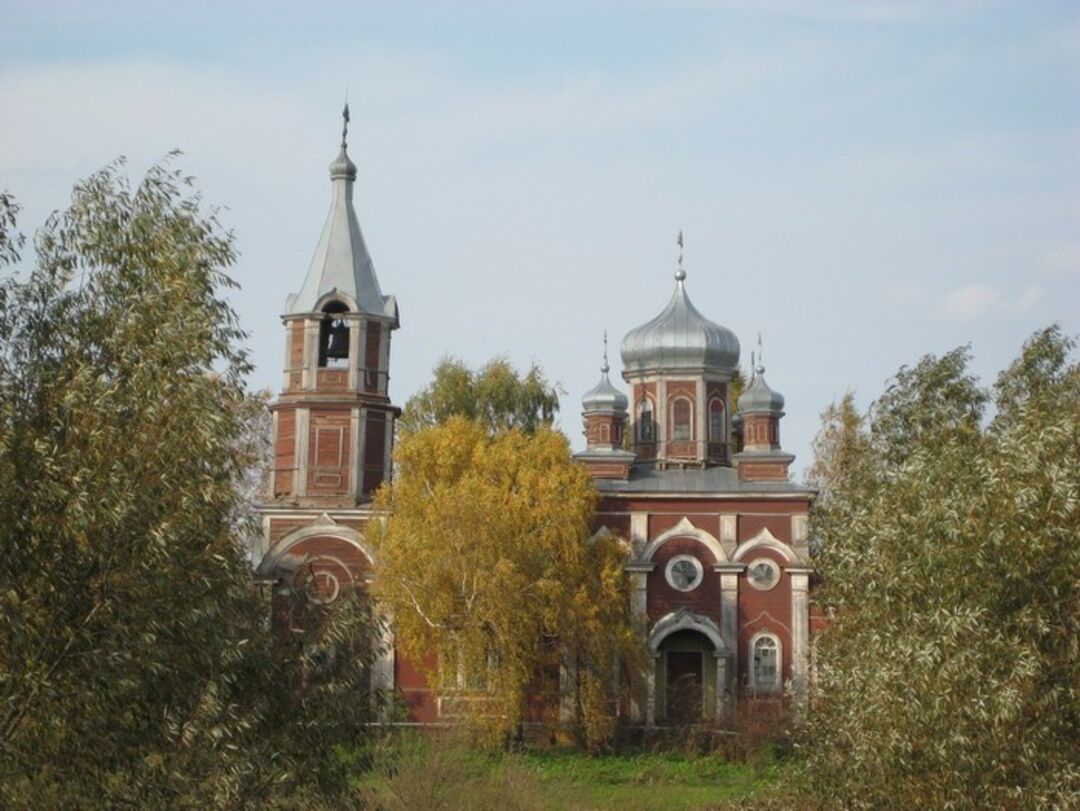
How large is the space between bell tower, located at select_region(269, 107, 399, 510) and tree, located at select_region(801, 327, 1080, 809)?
1826cm

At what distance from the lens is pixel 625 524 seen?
123 feet

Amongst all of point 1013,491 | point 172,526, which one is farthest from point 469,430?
point 172,526

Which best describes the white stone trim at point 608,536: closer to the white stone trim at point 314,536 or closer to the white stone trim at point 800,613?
the white stone trim at point 800,613

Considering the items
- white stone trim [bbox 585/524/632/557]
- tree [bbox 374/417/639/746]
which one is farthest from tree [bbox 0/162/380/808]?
white stone trim [bbox 585/524/632/557]

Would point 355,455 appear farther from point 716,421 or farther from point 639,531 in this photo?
point 716,421

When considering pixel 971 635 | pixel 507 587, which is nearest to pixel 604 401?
pixel 507 587

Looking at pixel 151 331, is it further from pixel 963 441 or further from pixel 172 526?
pixel 963 441

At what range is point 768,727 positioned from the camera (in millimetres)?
33062

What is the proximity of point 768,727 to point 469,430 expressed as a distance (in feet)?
29.8

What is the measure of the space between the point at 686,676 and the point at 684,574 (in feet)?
7.18

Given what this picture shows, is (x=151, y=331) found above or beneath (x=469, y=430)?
beneath

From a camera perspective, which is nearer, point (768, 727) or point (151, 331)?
point (151, 331)

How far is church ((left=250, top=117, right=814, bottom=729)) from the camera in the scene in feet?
119

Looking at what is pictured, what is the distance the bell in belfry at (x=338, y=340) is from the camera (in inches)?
1475
